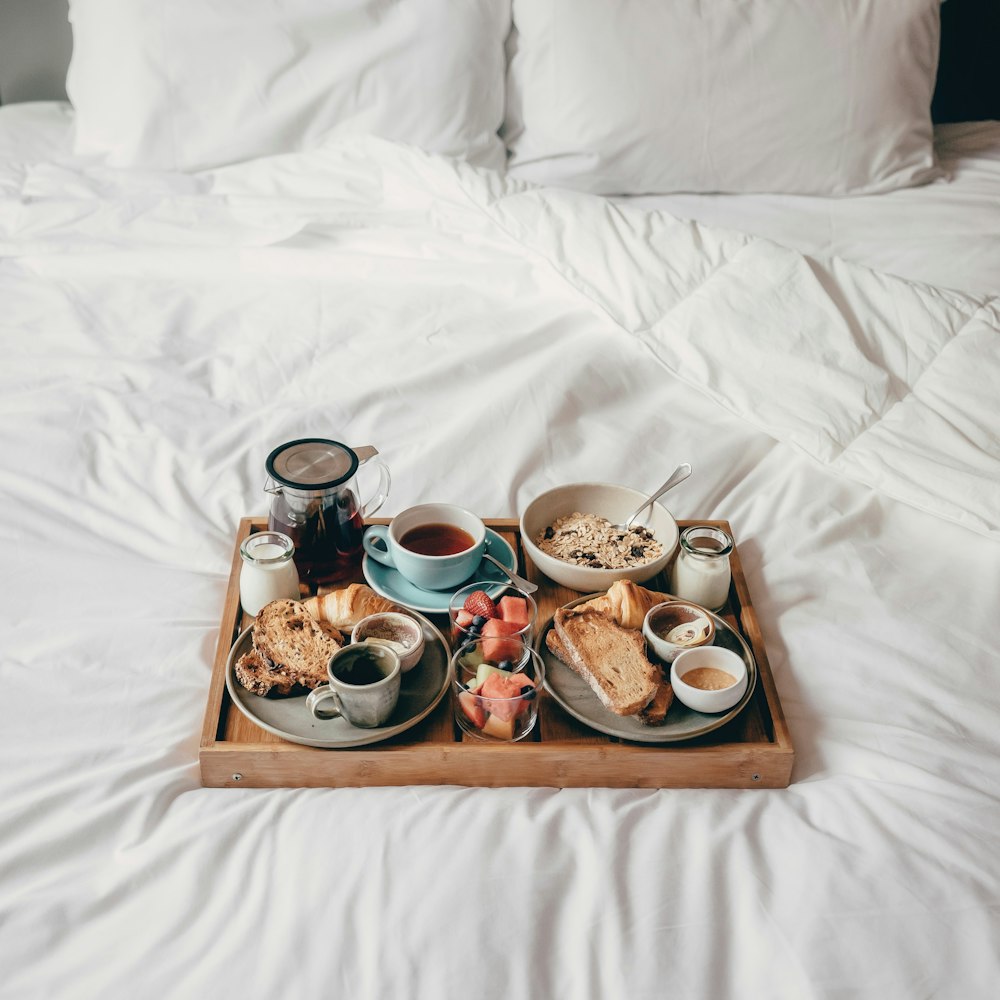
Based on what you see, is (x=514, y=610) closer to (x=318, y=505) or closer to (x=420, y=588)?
(x=420, y=588)

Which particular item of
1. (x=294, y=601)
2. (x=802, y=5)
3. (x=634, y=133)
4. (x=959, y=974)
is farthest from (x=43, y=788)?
(x=802, y=5)

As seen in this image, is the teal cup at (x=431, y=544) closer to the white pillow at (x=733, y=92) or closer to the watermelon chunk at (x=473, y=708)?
the watermelon chunk at (x=473, y=708)

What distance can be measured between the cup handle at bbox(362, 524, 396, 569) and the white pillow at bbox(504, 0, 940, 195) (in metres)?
1.09

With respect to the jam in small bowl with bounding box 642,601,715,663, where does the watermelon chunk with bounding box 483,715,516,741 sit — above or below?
below

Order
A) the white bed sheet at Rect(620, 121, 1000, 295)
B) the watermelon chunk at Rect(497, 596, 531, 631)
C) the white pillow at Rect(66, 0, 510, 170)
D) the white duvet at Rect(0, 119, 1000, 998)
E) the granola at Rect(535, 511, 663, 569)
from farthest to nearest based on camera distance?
1. the white pillow at Rect(66, 0, 510, 170)
2. the white bed sheet at Rect(620, 121, 1000, 295)
3. the granola at Rect(535, 511, 663, 569)
4. the watermelon chunk at Rect(497, 596, 531, 631)
5. the white duvet at Rect(0, 119, 1000, 998)

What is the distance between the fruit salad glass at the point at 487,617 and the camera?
961mm

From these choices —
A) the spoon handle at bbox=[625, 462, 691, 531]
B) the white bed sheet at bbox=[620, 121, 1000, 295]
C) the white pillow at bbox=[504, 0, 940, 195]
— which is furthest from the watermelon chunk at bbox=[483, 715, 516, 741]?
Answer: the white pillow at bbox=[504, 0, 940, 195]

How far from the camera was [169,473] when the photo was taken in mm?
1260

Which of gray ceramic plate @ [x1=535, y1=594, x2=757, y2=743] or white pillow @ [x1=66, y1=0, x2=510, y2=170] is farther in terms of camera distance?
white pillow @ [x1=66, y1=0, x2=510, y2=170]

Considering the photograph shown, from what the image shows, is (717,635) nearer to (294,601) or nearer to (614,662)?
(614,662)

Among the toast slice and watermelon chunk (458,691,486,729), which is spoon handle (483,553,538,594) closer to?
the toast slice

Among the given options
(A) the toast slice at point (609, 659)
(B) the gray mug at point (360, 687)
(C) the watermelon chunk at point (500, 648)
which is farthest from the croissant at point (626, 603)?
(B) the gray mug at point (360, 687)

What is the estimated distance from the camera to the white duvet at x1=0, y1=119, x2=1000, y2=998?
2.48ft

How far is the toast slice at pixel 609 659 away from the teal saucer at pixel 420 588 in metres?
0.10
